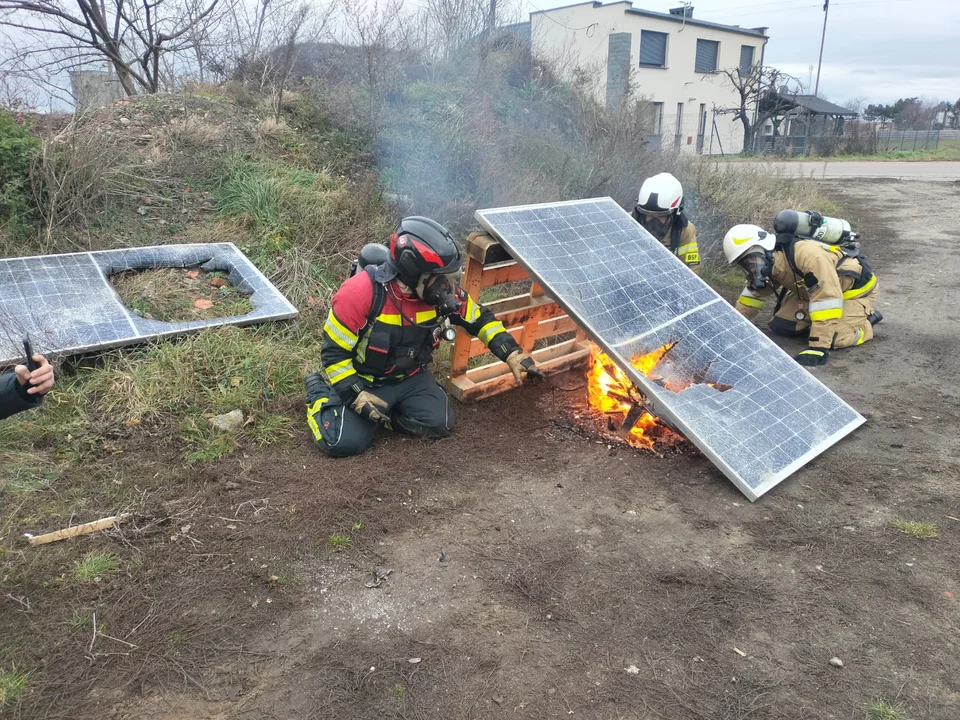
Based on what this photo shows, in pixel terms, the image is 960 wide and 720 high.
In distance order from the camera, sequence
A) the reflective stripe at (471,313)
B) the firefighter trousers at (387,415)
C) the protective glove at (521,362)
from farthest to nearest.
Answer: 1. the reflective stripe at (471,313)
2. the protective glove at (521,362)
3. the firefighter trousers at (387,415)

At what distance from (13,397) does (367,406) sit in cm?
182

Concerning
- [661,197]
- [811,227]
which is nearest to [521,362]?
[661,197]

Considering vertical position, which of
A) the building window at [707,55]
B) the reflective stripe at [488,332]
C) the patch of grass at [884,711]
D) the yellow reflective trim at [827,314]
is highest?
the building window at [707,55]

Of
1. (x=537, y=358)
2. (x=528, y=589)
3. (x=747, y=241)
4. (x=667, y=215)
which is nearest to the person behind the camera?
(x=528, y=589)

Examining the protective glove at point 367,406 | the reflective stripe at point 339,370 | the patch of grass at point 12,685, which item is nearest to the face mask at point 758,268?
the protective glove at point 367,406

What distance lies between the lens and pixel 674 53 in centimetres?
3125

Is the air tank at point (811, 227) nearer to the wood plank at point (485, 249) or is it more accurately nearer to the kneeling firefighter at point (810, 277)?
the kneeling firefighter at point (810, 277)

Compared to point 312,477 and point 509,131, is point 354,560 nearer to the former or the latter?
point 312,477

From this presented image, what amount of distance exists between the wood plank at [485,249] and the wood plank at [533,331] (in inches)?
25.5

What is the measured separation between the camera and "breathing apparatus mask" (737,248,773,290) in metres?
5.58

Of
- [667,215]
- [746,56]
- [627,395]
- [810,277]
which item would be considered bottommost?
[627,395]

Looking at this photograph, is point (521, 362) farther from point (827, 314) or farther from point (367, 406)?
point (827, 314)

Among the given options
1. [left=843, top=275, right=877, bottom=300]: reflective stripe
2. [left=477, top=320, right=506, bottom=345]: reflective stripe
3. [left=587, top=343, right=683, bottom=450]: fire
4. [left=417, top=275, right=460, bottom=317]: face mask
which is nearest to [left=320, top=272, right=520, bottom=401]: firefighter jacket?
[left=477, top=320, right=506, bottom=345]: reflective stripe

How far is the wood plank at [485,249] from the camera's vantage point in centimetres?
429
